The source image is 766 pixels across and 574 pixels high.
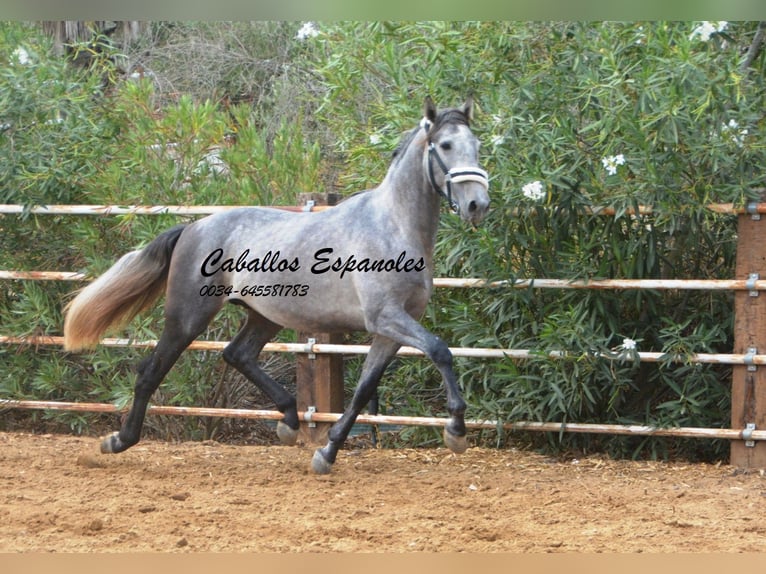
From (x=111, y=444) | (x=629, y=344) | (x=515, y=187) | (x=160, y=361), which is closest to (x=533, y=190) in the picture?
(x=515, y=187)

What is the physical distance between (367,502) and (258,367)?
1.19 meters

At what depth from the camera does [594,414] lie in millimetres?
5012

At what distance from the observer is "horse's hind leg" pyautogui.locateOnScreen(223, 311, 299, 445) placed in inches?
183

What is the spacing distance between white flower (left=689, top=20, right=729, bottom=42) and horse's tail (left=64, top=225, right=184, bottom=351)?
2.82m

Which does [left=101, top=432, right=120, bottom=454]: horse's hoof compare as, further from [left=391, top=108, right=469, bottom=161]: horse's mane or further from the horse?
[left=391, top=108, right=469, bottom=161]: horse's mane

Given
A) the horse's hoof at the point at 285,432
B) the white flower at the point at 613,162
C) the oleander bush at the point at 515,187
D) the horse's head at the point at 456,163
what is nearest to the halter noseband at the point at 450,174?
the horse's head at the point at 456,163

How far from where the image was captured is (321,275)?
436 cm

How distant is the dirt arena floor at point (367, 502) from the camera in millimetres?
3141

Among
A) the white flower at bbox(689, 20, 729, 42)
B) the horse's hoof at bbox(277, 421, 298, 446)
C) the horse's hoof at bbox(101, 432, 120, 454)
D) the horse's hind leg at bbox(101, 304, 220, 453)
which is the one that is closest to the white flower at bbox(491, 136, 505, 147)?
the white flower at bbox(689, 20, 729, 42)

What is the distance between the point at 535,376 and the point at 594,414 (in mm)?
464

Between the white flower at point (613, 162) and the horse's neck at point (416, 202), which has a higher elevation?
the white flower at point (613, 162)

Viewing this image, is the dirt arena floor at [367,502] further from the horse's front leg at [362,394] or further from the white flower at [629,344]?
the white flower at [629,344]

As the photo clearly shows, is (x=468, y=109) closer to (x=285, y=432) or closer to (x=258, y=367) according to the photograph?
(x=258, y=367)

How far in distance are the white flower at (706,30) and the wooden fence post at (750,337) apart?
91 cm
